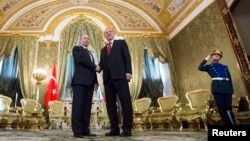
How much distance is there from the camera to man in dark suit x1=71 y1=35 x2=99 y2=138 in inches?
114

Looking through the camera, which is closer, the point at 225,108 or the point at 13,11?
the point at 225,108

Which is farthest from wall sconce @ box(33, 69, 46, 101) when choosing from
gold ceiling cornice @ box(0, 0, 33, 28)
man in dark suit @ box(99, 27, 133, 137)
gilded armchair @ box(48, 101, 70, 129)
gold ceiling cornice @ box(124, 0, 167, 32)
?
man in dark suit @ box(99, 27, 133, 137)

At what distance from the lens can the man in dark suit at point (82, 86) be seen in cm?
291

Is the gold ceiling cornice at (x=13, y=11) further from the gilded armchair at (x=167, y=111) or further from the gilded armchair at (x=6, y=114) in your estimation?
the gilded armchair at (x=167, y=111)

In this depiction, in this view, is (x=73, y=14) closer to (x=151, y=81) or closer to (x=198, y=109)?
(x=151, y=81)

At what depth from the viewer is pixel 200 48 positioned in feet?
22.9

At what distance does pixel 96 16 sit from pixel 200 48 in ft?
12.5

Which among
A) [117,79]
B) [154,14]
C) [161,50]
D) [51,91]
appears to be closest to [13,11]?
[51,91]

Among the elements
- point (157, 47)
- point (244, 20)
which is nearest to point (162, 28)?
point (157, 47)

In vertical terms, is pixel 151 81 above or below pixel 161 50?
below

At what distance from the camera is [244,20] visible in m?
6.59

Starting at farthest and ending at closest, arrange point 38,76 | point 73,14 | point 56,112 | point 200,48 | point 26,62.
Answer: point 73,14
point 26,62
point 38,76
point 56,112
point 200,48

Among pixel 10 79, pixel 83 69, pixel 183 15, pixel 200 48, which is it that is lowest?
pixel 83 69

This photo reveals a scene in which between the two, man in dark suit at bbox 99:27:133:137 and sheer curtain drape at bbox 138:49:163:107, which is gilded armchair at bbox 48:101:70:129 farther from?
man in dark suit at bbox 99:27:133:137
